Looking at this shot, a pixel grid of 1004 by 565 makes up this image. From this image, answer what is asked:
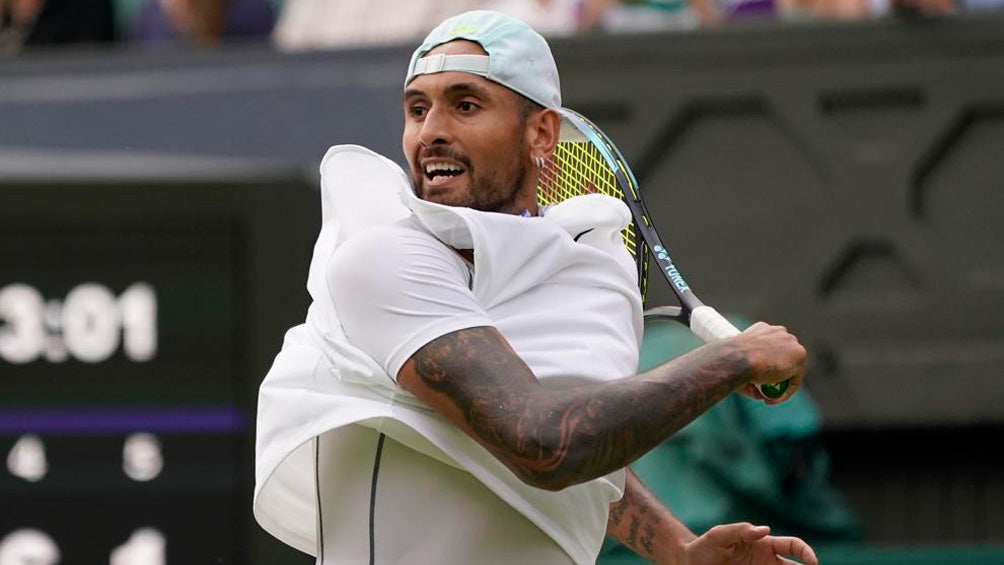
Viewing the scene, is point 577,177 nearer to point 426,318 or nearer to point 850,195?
point 426,318

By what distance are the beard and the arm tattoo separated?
31 cm

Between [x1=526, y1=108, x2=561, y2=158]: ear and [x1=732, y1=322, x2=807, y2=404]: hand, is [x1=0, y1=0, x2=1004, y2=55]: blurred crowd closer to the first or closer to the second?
[x1=526, y1=108, x2=561, y2=158]: ear

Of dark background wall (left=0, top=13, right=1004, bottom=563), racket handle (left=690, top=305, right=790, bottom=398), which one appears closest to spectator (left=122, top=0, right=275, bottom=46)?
dark background wall (left=0, top=13, right=1004, bottom=563)

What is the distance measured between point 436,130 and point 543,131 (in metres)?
0.22

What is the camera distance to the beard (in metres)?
3.04

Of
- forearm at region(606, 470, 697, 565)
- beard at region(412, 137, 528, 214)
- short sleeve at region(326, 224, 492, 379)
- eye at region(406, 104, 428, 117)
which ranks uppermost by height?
eye at region(406, 104, 428, 117)

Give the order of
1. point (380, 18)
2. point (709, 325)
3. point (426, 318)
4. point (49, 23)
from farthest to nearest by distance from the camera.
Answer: point (49, 23) → point (380, 18) → point (709, 325) → point (426, 318)

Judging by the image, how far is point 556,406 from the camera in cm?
272

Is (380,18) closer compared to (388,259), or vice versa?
(388,259)

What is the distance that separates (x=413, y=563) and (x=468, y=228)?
0.49m

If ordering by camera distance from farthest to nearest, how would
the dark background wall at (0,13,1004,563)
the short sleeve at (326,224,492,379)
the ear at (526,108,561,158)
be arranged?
the dark background wall at (0,13,1004,563), the ear at (526,108,561,158), the short sleeve at (326,224,492,379)

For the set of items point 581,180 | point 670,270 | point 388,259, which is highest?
point 388,259

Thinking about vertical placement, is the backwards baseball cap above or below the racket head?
above

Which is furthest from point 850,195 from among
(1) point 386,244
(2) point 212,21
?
(1) point 386,244
